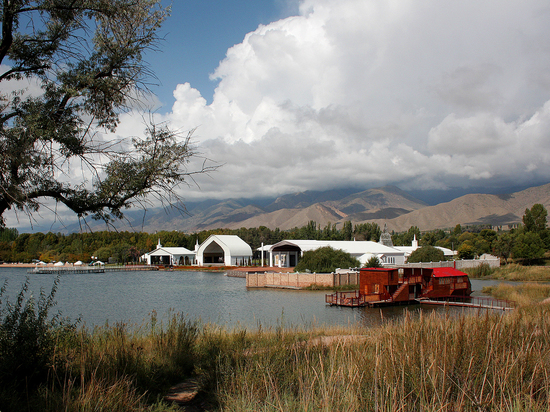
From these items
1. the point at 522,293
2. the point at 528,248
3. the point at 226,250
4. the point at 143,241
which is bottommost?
the point at 522,293

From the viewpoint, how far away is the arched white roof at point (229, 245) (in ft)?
247

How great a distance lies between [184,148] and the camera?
5676mm

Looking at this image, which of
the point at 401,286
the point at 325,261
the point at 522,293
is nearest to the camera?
the point at 522,293

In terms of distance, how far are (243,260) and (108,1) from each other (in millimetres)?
72152

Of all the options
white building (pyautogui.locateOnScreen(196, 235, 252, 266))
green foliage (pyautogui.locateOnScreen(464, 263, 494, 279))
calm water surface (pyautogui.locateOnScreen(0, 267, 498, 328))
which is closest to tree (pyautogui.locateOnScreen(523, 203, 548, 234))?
green foliage (pyautogui.locateOnScreen(464, 263, 494, 279))

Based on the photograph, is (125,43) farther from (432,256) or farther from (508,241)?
(508,241)

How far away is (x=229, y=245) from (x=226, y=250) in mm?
1187

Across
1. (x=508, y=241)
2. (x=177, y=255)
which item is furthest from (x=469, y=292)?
(x=177, y=255)

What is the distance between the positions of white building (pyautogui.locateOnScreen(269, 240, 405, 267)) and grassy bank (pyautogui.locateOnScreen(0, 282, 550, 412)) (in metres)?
44.5

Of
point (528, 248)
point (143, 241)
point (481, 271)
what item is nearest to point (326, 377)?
point (481, 271)

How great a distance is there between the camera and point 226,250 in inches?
2963

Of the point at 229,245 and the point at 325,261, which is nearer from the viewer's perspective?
the point at 325,261

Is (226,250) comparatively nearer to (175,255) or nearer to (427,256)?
(175,255)

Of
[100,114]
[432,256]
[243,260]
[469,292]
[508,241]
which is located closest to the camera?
[100,114]
